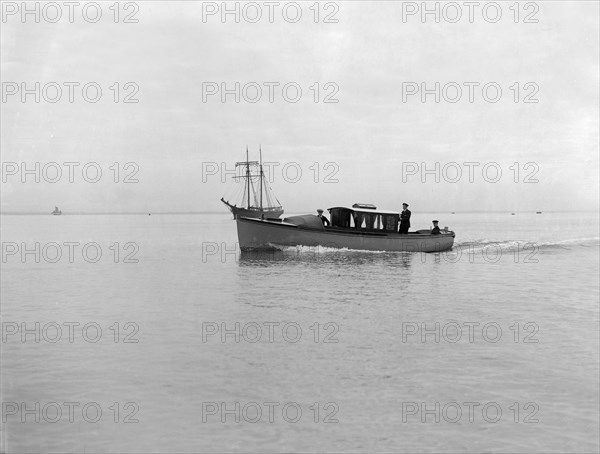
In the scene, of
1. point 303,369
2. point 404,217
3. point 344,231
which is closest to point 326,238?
point 344,231

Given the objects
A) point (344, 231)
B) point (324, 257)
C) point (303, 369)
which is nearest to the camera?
point (303, 369)

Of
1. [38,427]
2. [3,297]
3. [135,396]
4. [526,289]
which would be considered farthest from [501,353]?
[3,297]

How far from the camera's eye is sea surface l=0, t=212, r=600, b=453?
905 centimetres

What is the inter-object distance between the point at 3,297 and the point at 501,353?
2243cm

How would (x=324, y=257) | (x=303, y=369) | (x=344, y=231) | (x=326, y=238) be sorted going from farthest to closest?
(x=324, y=257) < (x=326, y=238) < (x=344, y=231) < (x=303, y=369)

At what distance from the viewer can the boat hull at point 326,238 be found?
43656 mm

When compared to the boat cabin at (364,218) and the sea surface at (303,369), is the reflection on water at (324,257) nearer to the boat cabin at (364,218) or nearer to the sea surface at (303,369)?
the boat cabin at (364,218)

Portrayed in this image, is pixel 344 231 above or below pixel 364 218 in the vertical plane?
below

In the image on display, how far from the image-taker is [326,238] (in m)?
44.1

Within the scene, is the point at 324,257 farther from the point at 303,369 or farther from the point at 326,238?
the point at 303,369

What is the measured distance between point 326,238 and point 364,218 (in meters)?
3.31

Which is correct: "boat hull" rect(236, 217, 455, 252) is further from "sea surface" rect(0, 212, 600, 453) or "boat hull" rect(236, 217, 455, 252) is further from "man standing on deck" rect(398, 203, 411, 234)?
"sea surface" rect(0, 212, 600, 453)

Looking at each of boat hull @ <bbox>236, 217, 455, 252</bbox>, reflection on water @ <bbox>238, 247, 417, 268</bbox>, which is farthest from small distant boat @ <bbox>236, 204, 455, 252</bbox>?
reflection on water @ <bbox>238, 247, 417, 268</bbox>

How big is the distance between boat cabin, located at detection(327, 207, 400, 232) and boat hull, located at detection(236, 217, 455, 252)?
79cm
